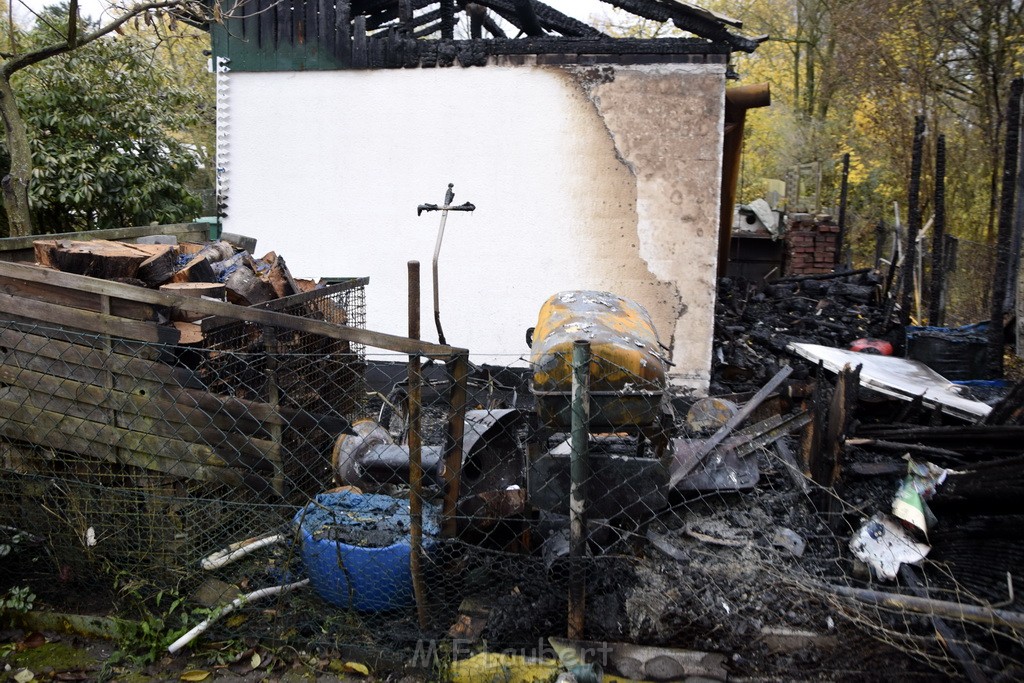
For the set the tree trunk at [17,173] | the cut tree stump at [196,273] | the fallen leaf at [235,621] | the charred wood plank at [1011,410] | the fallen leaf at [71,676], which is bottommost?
the fallen leaf at [71,676]

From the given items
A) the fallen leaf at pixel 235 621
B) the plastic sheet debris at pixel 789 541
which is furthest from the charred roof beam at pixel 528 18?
the fallen leaf at pixel 235 621

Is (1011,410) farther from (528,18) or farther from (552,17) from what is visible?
(552,17)

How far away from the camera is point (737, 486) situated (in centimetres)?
352

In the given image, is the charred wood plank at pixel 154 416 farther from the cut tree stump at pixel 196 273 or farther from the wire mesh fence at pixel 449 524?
the cut tree stump at pixel 196 273

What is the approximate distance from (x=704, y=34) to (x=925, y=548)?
5.68m

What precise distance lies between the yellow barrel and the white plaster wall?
3.82 metres

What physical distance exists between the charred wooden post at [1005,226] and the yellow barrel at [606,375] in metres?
4.84

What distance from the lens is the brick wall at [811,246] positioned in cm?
1375

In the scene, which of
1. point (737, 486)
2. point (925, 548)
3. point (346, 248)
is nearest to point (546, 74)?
point (346, 248)

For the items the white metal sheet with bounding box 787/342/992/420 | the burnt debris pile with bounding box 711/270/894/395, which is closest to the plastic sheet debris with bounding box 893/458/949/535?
the white metal sheet with bounding box 787/342/992/420

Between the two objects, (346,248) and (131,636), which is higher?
(346,248)

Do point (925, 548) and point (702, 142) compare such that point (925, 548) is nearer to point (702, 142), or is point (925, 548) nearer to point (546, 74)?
point (702, 142)

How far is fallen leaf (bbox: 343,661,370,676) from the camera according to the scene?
122 inches

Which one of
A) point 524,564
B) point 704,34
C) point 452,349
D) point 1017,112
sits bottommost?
point 524,564
